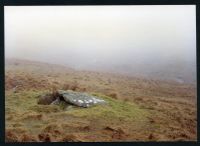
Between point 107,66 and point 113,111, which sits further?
point 107,66

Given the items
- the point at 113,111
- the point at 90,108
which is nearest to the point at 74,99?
the point at 90,108

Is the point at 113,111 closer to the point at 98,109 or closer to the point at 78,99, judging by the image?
the point at 98,109

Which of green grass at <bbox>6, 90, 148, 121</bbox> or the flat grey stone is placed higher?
the flat grey stone

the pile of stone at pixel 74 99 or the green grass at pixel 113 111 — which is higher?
the pile of stone at pixel 74 99

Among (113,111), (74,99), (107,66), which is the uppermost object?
(107,66)

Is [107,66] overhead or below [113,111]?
overhead

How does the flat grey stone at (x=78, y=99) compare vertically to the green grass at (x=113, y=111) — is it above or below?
above

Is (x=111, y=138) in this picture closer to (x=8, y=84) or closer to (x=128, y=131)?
(x=128, y=131)
